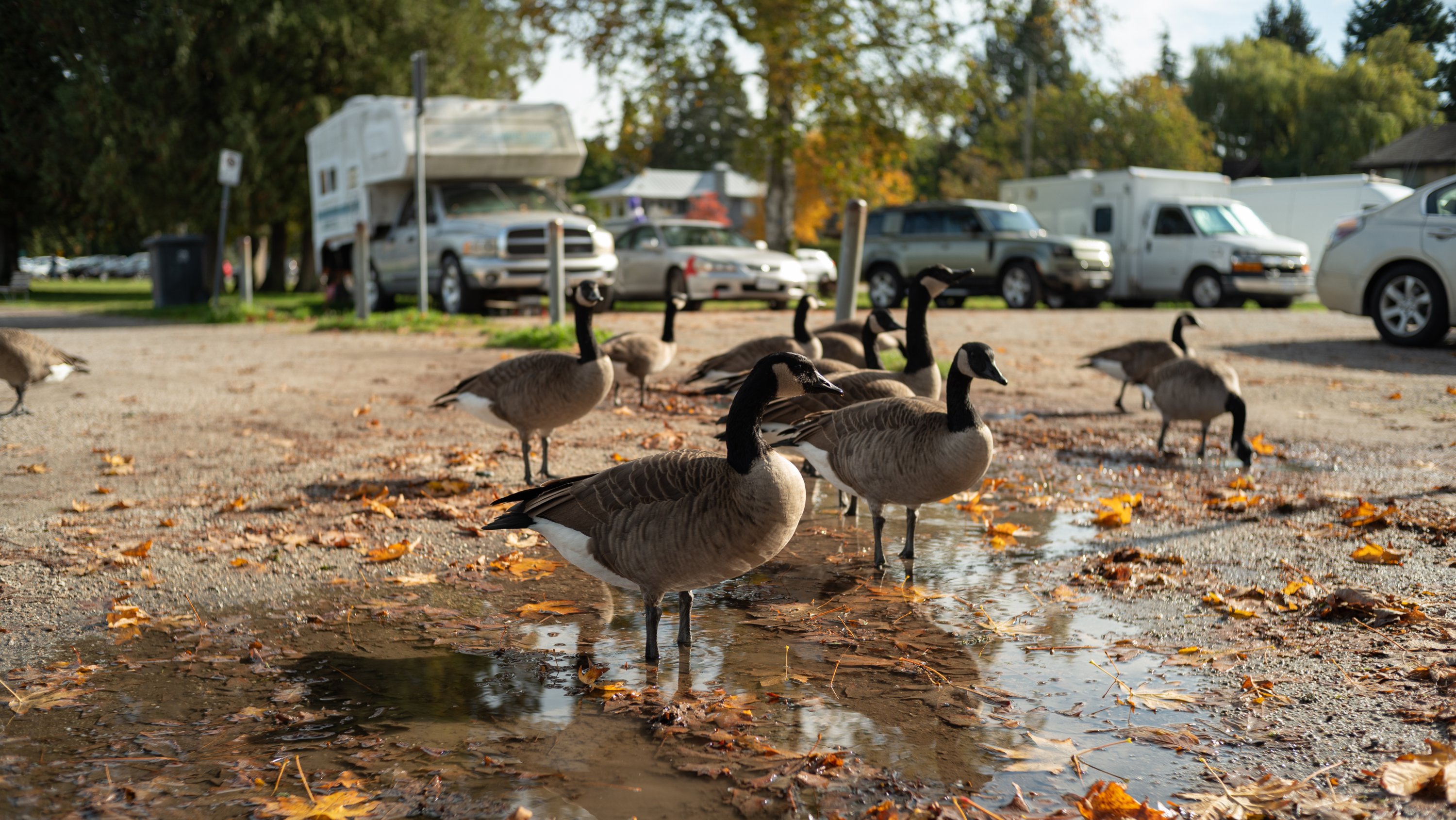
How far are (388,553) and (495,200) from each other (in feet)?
53.8

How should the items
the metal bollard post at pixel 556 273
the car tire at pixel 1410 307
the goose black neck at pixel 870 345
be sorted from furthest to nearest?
the metal bollard post at pixel 556 273
the car tire at pixel 1410 307
the goose black neck at pixel 870 345

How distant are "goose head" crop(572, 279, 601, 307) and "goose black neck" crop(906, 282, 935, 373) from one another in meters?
2.18

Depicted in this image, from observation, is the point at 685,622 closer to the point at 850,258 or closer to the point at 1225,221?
the point at 850,258

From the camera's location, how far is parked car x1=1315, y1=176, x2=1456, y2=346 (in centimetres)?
1412

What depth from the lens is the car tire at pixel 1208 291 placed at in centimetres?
2358

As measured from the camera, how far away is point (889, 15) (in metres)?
29.5

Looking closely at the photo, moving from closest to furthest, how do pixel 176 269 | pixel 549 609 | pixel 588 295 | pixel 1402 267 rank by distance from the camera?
pixel 549 609, pixel 588 295, pixel 1402 267, pixel 176 269

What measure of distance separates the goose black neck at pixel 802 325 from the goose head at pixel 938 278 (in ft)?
5.39

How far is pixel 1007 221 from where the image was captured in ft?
80.7

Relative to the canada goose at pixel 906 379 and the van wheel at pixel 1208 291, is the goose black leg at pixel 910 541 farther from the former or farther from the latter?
the van wheel at pixel 1208 291

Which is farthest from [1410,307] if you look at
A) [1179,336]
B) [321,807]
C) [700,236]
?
[321,807]

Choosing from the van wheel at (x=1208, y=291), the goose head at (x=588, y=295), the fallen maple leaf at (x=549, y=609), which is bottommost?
the fallen maple leaf at (x=549, y=609)

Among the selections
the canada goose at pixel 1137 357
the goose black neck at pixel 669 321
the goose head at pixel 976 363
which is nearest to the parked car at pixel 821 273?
the goose black neck at pixel 669 321

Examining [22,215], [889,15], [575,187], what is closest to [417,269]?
[889,15]
